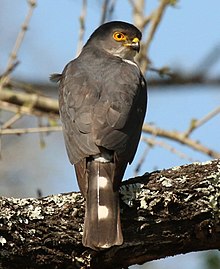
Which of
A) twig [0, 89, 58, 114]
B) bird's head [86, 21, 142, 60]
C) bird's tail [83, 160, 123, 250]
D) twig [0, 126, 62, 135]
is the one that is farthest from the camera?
twig [0, 89, 58, 114]

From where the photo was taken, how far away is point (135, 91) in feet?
17.8

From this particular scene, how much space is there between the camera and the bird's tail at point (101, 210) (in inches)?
168

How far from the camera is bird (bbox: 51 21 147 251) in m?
4.41

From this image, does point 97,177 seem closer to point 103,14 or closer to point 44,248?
point 44,248

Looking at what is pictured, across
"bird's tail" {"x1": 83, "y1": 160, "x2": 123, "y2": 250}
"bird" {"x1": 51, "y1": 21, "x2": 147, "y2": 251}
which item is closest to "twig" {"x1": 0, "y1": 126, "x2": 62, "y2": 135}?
"bird" {"x1": 51, "y1": 21, "x2": 147, "y2": 251}

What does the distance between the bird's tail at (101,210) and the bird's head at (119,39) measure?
1980 mm

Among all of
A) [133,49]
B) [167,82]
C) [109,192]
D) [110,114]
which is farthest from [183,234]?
[167,82]

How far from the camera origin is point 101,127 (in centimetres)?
492

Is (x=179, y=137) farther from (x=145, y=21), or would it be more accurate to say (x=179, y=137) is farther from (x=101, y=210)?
(x=101, y=210)

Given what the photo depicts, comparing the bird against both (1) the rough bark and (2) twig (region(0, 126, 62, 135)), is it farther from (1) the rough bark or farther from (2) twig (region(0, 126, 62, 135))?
(2) twig (region(0, 126, 62, 135))

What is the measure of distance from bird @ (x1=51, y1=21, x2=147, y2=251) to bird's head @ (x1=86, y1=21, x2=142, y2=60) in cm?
36

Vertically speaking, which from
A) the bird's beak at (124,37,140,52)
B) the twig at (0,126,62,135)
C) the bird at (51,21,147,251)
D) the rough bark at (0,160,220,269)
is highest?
the bird's beak at (124,37,140,52)

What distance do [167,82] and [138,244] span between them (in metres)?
4.24

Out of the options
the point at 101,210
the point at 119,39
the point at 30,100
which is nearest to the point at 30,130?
the point at 30,100
